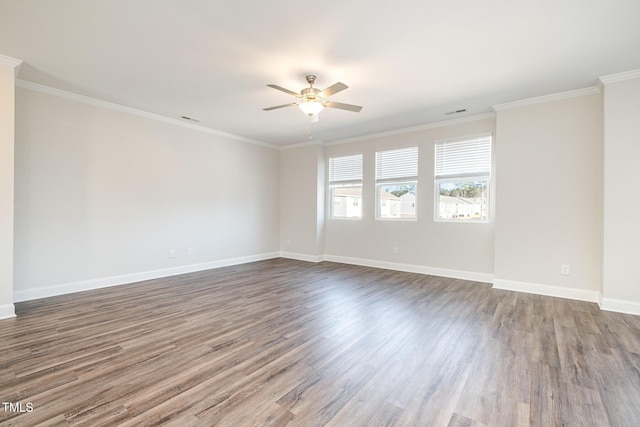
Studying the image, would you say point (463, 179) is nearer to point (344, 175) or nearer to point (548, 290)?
point (548, 290)

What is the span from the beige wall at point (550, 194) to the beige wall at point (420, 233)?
42 cm

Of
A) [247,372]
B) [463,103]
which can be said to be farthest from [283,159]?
[247,372]

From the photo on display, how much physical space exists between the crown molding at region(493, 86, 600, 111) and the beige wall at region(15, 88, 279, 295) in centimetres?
493

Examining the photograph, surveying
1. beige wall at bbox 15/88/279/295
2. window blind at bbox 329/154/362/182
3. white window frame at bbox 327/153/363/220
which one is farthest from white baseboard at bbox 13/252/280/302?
window blind at bbox 329/154/362/182

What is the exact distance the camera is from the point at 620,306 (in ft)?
11.2

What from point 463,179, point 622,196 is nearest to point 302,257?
point 463,179

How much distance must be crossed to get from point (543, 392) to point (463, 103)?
372 cm

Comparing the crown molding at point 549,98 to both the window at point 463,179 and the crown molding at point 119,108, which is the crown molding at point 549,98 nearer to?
the window at point 463,179

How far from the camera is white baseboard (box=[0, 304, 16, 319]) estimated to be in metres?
3.08

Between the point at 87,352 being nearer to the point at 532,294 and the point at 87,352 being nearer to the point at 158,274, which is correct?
the point at 158,274

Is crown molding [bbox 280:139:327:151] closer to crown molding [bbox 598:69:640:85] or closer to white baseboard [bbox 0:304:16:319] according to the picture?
crown molding [bbox 598:69:640:85]

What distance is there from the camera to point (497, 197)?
14.6 feet

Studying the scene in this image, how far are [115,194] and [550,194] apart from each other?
254 inches

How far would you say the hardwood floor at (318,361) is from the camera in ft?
5.51
